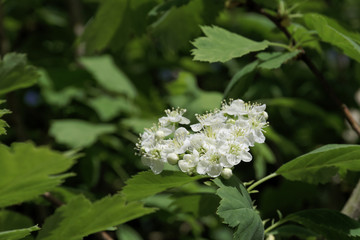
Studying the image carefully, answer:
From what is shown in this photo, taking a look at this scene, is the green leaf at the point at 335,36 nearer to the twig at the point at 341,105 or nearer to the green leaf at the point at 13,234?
the twig at the point at 341,105

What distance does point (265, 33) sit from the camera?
91.4 inches

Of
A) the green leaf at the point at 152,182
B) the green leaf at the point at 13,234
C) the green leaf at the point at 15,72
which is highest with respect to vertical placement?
the green leaf at the point at 15,72

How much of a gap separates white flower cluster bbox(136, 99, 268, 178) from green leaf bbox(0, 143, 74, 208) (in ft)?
0.97

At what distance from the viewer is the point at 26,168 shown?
0.75 meters

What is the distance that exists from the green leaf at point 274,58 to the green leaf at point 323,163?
29 centimetres

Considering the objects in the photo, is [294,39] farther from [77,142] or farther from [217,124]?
[77,142]

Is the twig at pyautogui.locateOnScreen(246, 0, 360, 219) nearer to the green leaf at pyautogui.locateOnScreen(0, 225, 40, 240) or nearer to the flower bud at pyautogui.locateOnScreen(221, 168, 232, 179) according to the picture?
the flower bud at pyautogui.locateOnScreen(221, 168, 232, 179)

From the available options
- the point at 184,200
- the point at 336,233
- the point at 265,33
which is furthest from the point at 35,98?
the point at 336,233

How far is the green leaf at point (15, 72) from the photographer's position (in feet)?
4.08

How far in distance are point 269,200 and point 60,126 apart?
3.21 feet

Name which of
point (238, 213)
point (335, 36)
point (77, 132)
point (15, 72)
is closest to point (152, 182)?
point (238, 213)

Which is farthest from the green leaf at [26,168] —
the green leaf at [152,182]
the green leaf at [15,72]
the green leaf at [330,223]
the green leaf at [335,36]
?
the green leaf at [335,36]

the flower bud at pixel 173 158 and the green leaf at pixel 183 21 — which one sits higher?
the green leaf at pixel 183 21

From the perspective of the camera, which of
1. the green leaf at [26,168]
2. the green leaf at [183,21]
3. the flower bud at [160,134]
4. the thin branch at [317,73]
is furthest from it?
the green leaf at [183,21]
